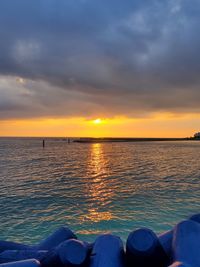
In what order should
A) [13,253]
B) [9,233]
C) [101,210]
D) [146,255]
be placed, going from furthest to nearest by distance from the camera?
[101,210], [9,233], [13,253], [146,255]

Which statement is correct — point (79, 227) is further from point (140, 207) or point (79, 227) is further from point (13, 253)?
point (13, 253)

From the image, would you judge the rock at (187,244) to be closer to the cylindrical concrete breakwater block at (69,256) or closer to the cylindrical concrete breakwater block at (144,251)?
the cylindrical concrete breakwater block at (144,251)

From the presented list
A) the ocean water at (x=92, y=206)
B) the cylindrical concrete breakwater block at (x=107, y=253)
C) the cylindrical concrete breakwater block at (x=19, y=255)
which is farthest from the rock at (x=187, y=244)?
the ocean water at (x=92, y=206)

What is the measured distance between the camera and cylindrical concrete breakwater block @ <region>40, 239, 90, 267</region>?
449 centimetres

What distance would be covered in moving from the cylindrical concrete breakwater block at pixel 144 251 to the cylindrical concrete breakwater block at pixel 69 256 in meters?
0.79

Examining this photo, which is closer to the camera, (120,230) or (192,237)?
(192,237)

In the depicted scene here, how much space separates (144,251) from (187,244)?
2.81 ft

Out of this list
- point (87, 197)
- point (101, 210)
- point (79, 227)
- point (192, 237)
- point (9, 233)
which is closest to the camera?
point (192, 237)

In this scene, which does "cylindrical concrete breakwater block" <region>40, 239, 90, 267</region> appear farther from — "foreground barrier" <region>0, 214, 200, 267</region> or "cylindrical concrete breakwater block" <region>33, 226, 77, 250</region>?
"cylindrical concrete breakwater block" <region>33, 226, 77, 250</region>

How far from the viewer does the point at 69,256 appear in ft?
15.0

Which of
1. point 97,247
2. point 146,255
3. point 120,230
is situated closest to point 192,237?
point 146,255

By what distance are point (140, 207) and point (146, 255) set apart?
932cm

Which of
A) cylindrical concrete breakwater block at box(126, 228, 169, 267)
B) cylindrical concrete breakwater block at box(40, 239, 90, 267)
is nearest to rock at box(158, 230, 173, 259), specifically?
cylindrical concrete breakwater block at box(126, 228, 169, 267)

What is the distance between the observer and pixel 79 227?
1091cm
